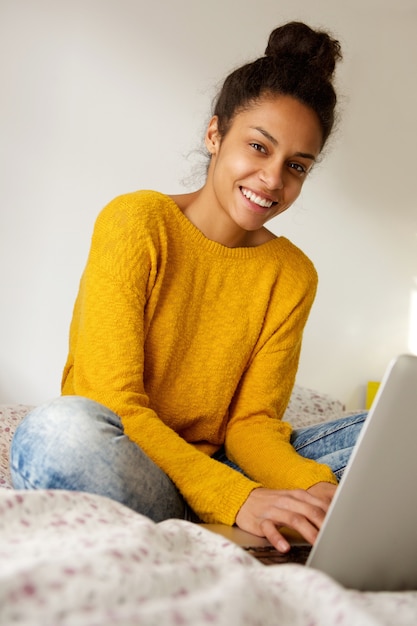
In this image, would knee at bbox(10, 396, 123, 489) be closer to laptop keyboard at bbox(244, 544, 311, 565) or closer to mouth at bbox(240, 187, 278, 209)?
laptop keyboard at bbox(244, 544, 311, 565)

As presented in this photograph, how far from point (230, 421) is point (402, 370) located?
0.92 metres

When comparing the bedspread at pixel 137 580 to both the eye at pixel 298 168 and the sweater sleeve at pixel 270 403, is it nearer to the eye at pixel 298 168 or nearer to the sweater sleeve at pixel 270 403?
the sweater sleeve at pixel 270 403

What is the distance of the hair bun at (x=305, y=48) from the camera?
5.57 ft

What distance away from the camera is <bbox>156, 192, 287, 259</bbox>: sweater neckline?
169 centimetres

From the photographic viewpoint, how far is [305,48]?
1703 millimetres

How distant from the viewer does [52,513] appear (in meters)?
0.87

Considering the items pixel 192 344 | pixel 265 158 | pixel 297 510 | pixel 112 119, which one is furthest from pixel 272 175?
pixel 112 119

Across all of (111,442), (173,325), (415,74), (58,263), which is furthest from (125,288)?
(415,74)

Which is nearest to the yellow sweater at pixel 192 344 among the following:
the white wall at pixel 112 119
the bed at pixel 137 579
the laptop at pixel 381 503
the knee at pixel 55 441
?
the knee at pixel 55 441

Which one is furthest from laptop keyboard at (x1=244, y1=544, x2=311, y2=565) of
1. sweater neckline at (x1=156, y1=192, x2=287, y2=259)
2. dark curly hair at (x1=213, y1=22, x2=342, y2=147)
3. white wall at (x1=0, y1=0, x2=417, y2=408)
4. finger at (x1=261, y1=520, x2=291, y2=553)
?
white wall at (x1=0, y1=0, x2=417, y2=408)

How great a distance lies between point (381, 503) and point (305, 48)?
3.52ft

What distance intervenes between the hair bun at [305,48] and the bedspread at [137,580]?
3.60ft

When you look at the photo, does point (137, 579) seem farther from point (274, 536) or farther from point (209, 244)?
point (209, 244)

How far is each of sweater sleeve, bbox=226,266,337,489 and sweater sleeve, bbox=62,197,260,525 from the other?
179 millimetres
